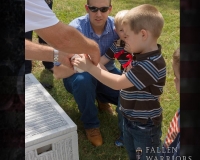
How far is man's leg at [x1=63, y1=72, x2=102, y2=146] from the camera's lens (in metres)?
2.62

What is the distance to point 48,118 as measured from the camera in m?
2.22

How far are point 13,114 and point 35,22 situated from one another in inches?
28.1

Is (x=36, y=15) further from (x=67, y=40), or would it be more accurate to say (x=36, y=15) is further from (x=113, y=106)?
(x=113, y=106)

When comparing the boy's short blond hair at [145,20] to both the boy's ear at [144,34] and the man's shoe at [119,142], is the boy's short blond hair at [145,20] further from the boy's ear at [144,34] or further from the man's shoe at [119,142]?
the man's shoe at [119,142]

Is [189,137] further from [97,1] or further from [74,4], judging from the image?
[74,4]

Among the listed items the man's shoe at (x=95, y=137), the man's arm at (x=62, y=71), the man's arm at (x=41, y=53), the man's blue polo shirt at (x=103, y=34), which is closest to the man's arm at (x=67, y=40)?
the man's arm at (x=41, y=53)

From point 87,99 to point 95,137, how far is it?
33cm

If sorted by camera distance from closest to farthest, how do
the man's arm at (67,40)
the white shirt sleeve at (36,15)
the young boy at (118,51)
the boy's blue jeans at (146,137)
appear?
the white shirt sleeve at (36,15) < the man's arm at (67,40) < the boy's blue jeans at (146,137) < the young boy at (118,51)

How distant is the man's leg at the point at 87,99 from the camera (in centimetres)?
262

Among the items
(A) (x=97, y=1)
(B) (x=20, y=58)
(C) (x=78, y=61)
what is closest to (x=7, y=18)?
(B) (x=20, y=58)

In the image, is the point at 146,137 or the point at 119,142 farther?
the point at 119,142

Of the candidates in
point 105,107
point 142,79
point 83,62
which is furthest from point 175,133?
point 105,107

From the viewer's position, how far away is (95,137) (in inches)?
108

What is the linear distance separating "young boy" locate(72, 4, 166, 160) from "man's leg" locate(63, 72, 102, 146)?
0.51 m
